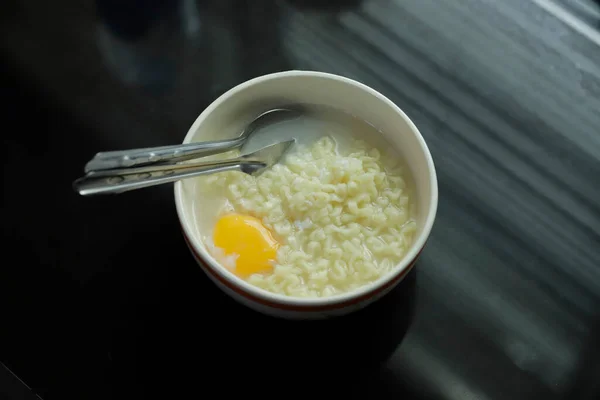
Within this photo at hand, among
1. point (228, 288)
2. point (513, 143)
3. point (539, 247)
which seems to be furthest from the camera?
point (513, 143)

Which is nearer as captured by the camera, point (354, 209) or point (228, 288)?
point (228, 288)

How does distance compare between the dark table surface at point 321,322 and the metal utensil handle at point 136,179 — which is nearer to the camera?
the metal utensil handle at point 136,179

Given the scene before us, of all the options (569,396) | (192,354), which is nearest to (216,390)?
(192,354)

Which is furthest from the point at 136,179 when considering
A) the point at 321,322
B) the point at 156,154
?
the point at 321,322

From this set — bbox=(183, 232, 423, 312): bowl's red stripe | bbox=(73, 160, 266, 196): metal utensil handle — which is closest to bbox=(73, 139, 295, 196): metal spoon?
bbox=(73, 160, 266, 196): metal utensil handle

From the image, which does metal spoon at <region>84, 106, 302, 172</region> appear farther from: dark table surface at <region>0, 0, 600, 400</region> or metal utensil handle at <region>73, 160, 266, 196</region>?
dark table surface at <region>0, 0, 600, 400</region>

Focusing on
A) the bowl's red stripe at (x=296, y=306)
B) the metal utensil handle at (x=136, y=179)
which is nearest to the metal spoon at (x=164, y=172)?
the metal utensil handle at (x=136, y=179)

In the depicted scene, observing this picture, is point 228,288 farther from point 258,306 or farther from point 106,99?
point 106,99

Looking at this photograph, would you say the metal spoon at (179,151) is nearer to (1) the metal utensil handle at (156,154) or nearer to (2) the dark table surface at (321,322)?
(1) the metal utensil handle at (156,154)
